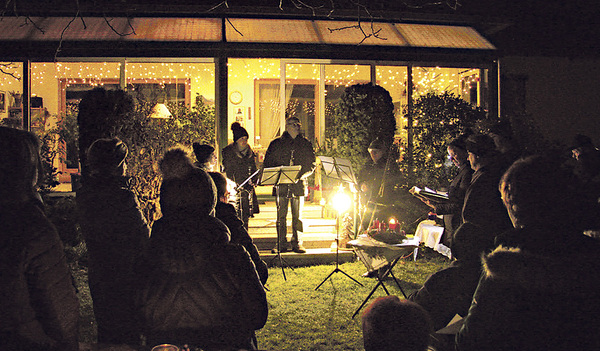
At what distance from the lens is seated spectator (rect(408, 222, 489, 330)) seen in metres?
3.67

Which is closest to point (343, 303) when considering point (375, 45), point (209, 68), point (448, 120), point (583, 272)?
point (583, 272)

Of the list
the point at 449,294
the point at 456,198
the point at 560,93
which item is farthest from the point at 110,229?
the point at 560,93

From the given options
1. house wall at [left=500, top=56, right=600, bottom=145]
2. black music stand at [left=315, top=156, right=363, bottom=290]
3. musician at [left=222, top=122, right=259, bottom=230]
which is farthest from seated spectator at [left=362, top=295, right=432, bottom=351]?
house wall at [left=500, top=56, right=600, bottom=145]

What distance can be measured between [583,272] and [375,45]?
390 inches

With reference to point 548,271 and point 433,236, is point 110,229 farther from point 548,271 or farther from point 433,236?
point 433,236

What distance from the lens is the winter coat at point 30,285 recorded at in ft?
5.40

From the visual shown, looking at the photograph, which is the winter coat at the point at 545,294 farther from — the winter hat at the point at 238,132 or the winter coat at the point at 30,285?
the winter hat at the point at 238,132

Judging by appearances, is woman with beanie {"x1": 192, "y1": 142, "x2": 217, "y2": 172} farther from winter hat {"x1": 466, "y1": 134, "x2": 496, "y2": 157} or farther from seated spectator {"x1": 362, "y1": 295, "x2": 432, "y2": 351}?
seated spectator {"x1": 362, "y1": 295, "x2": 432, "y2": 351}

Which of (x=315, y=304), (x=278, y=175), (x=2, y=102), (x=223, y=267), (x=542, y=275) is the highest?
(x=2, y=102)

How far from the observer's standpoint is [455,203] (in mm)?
5328

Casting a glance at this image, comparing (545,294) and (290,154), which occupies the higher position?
(290,154)

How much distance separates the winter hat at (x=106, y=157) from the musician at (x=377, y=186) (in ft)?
16.0

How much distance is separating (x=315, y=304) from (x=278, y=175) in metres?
1.99

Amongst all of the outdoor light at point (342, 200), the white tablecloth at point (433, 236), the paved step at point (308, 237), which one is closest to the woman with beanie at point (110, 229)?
the white tablecloth at point (433, 236)
